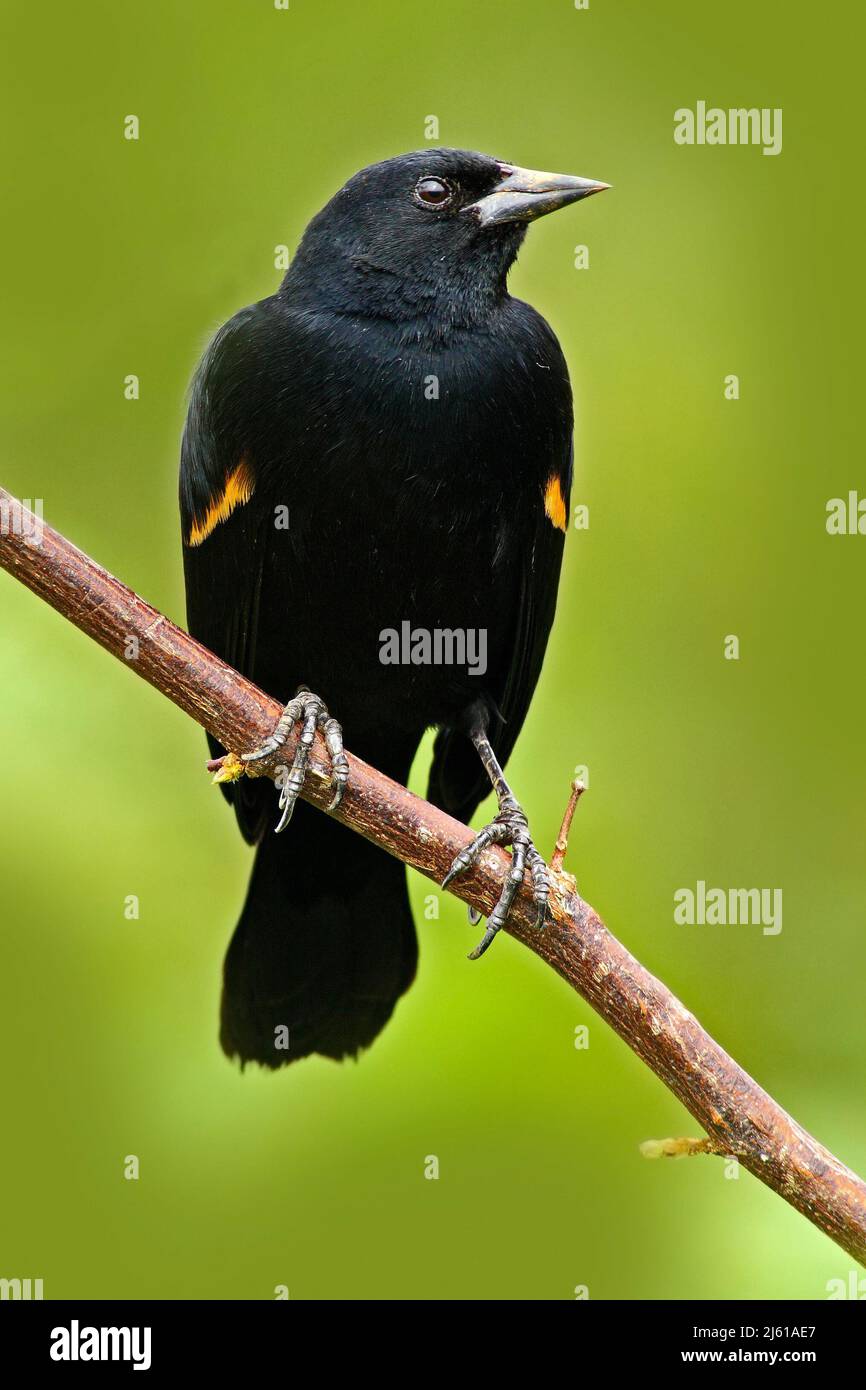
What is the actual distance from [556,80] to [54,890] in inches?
102

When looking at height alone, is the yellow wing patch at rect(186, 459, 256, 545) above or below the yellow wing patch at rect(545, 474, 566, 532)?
below

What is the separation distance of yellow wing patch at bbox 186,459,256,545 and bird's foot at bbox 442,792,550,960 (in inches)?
34.3

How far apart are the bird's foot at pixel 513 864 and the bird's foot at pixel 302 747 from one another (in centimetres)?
26

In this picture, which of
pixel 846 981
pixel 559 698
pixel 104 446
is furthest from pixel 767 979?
pixel 104 446

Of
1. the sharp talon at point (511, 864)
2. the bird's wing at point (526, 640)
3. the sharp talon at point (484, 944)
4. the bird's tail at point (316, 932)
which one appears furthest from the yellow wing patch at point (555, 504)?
the sharp talon at point (484, 944)

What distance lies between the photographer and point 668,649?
369 centimetres

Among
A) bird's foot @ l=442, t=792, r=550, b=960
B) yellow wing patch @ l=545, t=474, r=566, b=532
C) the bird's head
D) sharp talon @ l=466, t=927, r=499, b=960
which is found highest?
the bird's head

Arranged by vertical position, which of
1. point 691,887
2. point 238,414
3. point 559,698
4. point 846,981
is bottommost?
point 846,981

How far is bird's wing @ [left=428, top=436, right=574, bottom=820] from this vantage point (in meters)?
3.48

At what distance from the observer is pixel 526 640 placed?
11.7 ft

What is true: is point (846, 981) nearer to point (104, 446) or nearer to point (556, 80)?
point (104, 446)

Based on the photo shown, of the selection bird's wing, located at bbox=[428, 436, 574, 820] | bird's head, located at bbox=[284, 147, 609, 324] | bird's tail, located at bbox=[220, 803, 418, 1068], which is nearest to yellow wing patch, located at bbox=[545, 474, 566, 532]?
bird's wing, located at bbox=[428, 436, 574, 820]

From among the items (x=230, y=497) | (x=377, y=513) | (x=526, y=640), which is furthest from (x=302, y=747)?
(x=526, y=640)

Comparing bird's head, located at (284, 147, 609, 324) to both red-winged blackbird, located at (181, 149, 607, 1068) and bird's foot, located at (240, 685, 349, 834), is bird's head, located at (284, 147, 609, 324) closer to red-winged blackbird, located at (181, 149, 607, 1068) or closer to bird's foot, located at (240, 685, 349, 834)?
red-winged blackbird, located at (181, 149, 607, 1068)
